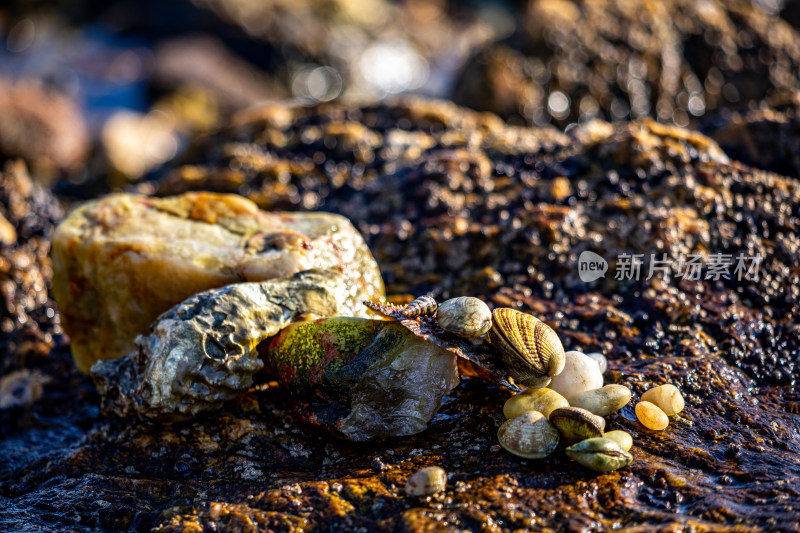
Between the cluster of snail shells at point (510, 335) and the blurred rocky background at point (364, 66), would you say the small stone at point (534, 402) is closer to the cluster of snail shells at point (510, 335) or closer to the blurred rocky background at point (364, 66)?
the cluster of snail shells at point (510, 335)

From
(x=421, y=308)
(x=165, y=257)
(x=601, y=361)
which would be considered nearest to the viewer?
(x=421, y=308)

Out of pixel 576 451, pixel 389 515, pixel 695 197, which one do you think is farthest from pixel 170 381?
pixel 695 197

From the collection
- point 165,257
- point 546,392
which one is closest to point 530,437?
point 546,392

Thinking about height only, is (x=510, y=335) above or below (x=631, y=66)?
below

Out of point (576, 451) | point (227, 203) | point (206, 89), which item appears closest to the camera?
point (576, 451)

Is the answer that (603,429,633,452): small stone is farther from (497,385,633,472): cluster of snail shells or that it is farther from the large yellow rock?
the large yellow rock

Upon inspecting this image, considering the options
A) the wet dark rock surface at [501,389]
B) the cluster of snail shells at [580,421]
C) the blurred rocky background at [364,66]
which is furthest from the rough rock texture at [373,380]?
the blurred rocky background at [364,66]

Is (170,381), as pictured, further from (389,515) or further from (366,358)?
(389,515)

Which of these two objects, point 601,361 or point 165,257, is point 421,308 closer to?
A: point 601,361
